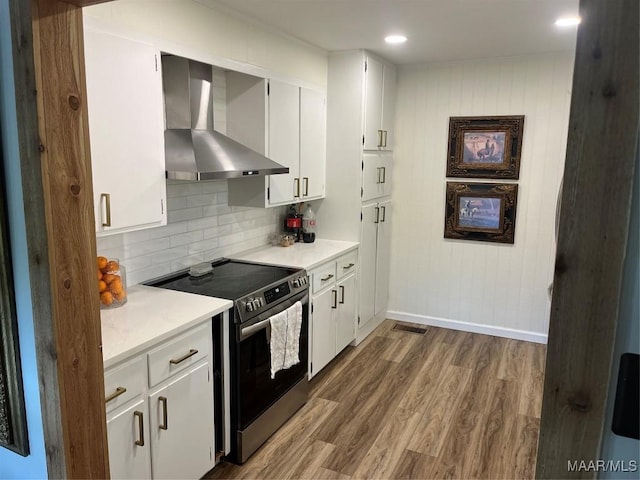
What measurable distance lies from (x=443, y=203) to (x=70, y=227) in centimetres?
363

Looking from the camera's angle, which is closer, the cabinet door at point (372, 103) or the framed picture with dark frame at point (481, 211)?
the cabinet door at point (372, 103)

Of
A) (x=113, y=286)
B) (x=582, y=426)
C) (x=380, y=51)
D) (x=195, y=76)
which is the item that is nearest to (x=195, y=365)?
(x=113, y=286)

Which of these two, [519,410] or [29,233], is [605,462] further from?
[519,410]

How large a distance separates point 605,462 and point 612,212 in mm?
466

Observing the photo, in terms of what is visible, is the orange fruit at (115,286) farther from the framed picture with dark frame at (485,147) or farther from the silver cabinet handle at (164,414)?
the framed picture with dark frame at (485,147)

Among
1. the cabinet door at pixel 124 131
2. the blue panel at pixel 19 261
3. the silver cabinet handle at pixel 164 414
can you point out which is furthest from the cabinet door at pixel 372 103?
the blue panel at pixel 19 261

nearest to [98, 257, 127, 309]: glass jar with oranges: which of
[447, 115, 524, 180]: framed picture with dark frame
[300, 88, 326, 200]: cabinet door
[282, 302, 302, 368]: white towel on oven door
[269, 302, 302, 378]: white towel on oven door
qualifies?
[269, 302, 302, 378]: white towel on oven door

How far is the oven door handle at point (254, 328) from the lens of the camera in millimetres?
2492

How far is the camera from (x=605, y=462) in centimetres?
91

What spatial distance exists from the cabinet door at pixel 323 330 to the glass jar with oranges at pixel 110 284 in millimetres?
1383

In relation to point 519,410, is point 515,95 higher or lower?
higher

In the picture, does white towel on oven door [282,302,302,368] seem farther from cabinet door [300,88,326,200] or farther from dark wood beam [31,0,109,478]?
dark wood beam [31,0,109,478]

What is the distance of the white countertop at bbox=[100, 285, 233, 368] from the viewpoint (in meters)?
1.88

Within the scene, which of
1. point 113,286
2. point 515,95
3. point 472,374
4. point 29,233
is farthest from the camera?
point 515,95
